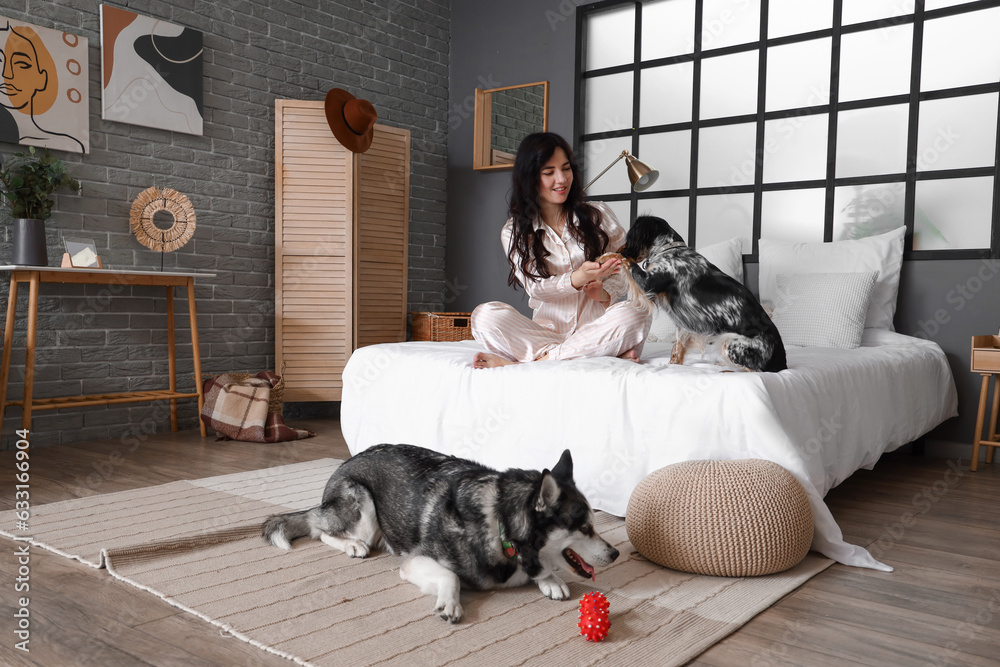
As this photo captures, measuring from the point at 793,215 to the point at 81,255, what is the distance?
366 centimetres

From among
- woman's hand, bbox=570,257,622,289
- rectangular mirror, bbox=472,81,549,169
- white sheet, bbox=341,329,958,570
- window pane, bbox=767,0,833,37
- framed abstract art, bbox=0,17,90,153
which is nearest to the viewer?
white sheet, bbox=341,329,958,570

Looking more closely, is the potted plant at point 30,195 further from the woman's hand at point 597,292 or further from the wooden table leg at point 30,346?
the woman's hand at point 597,292

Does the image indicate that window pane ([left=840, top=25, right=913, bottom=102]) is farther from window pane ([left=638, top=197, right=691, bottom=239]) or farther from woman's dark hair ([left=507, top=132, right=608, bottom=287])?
woman's dark hair ([left=507, top=132, right=608, bottom=287])

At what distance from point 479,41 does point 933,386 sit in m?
3.76

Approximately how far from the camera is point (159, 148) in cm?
404

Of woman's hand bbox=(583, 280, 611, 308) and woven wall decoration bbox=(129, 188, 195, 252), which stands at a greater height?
woven wall decoration bbox=(129, 188, 195, 252)

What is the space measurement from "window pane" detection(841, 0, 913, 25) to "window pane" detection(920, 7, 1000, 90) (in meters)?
0.16

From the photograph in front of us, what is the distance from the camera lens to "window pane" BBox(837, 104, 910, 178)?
12.6 feet

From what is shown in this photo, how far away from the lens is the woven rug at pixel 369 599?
1.49 meters

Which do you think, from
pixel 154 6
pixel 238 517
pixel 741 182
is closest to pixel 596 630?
pixel 238 517

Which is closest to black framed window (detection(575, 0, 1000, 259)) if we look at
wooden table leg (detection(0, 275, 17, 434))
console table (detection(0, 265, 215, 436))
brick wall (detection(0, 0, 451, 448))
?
brick wall (detection(0, 0, 451, 448))

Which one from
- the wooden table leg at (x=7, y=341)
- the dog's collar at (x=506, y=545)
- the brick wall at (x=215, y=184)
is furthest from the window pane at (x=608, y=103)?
the dog's collar at (x=506, y=545)

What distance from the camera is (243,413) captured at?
3.86 meters

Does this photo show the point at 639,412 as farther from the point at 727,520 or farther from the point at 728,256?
the point at 728,256
